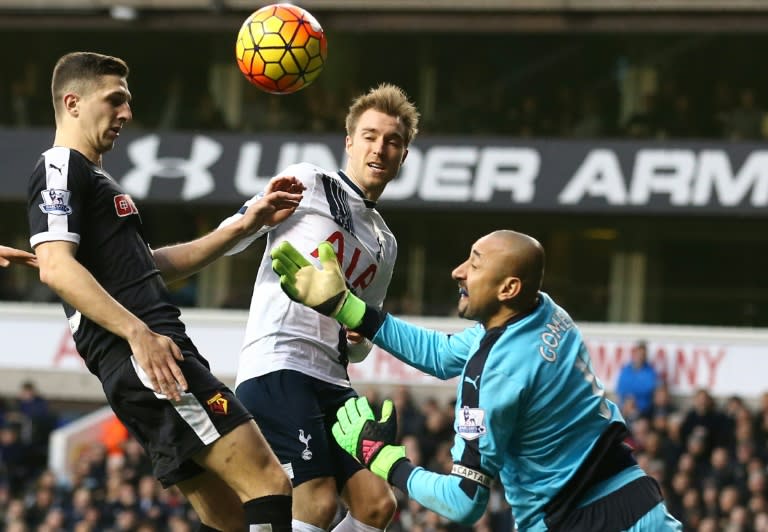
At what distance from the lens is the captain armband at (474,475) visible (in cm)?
516

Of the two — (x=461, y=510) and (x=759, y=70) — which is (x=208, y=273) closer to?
(x=759, y=70)

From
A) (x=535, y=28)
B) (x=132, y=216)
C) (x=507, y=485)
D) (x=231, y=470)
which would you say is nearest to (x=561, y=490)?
(x=507, y=485)

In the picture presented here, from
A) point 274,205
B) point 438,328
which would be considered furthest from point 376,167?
point 438,328

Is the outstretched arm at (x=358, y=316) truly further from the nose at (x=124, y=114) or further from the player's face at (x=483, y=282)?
the nose at (x=124, y=114)

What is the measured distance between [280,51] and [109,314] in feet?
7.91

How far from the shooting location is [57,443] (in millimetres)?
19188

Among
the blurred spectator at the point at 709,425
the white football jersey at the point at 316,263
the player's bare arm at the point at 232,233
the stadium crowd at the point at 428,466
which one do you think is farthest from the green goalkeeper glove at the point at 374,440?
the blurred spectator at the point at 709,425

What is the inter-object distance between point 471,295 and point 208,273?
18264 mm

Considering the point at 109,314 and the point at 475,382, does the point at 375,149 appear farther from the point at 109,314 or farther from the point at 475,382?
the point at 109,314

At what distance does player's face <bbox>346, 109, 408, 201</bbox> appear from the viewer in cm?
669

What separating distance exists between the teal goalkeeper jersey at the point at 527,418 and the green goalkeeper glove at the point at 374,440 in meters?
0.11

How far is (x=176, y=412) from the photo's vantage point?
17.6 feet

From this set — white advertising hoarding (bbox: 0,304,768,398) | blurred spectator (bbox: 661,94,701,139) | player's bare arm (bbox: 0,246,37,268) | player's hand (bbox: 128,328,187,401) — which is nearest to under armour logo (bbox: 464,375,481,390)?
player's hand (bbox: 128,328,187,401)

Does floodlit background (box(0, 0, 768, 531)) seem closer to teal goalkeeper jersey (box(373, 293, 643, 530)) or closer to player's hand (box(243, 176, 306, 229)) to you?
player's hand (box(243, 176, 306, 229))
